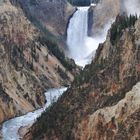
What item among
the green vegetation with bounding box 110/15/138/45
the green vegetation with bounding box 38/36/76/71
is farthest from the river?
the green vegetation with bounding box 38/36/76/71

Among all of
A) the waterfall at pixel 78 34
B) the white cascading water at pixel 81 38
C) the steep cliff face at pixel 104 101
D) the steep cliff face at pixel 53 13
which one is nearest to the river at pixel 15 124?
the steep cliff face at pixel 104 101

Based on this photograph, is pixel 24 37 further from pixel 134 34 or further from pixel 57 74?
pixel 134 34

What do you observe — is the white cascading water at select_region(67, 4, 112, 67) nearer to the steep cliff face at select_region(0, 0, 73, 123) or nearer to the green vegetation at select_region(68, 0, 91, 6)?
the green vegetation at select_region(68, 0, 91, 6)

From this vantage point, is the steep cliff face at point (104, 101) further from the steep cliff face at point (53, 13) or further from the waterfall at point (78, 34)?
the steep cliff face at point (53, 13)


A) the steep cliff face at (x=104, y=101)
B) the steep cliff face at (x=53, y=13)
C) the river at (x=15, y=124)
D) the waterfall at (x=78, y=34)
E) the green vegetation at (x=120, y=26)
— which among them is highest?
the steep cliff face at (x=53, y=13)

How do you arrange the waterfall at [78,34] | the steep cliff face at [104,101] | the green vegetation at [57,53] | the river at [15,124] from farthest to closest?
the waterfall at [78,34], the green vegetation at [57,53], the river at [15,124], the steep cliff face at [104,101]

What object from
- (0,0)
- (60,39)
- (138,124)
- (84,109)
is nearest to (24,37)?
(0,0)
